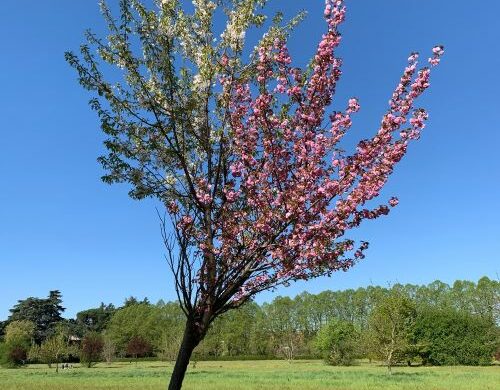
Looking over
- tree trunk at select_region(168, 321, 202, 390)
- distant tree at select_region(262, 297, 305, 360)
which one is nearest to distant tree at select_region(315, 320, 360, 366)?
distant tree at select_region(262, 297, 305, 360)

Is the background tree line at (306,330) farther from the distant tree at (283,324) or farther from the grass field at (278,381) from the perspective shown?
the grass field at (278,381)

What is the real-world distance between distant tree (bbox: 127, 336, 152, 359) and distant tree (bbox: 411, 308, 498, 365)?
52048mm

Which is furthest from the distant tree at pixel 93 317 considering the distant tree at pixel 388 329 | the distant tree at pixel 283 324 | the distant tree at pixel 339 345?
the distant tree at pixel 388 329

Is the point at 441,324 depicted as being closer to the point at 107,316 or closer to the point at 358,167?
the point at 358,167

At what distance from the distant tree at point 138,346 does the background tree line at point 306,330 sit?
22 centimetres

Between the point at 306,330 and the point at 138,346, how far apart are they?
35470mm

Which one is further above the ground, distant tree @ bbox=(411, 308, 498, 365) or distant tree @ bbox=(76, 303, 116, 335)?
distant tree @ bbox=(76, 303, 116, 335)

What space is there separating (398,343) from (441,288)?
55887 millimetres

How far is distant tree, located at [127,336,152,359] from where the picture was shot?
92.4m

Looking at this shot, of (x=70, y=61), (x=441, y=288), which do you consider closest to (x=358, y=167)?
(x=70, y=61)

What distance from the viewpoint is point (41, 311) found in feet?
376

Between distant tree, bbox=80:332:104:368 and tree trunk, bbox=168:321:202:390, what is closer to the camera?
tree trunk, bbox=168:321:202:390

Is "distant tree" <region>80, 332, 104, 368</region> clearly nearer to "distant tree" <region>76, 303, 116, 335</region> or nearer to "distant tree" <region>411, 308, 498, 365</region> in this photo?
"distant tree" <region>411, 308, 498, 365</region>

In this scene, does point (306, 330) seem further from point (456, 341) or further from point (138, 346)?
point (456, 341)
